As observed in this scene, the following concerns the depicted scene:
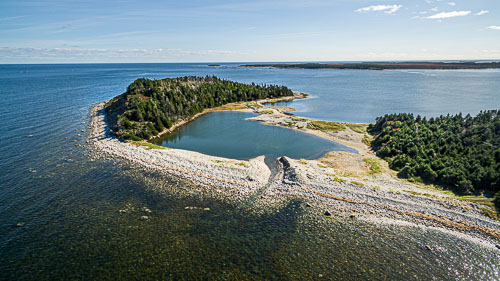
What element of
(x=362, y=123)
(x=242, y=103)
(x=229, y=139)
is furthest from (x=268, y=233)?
(x=242, y=103)

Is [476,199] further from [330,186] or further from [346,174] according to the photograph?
[330,186]

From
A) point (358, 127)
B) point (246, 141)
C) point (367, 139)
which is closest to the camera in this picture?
point (246, 141)

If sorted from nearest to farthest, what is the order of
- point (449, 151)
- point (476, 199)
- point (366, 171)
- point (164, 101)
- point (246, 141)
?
point (476, 199) < point (366, 171) < point (449, 151) < point (246, 141) < point (164, 101)

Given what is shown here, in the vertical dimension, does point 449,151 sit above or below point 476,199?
above

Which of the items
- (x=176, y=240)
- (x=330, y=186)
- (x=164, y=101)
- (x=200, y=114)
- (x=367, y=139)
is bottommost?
(x=176, y=240)

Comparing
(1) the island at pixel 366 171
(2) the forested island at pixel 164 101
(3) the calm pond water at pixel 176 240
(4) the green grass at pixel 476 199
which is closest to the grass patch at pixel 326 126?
(1) the island at pixel 366 171

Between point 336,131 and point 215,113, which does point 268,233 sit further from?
point 215,113

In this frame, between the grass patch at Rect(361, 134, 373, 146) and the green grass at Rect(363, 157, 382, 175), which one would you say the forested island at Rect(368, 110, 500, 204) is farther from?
the green grass at Rect(363, 157, 382, 175)

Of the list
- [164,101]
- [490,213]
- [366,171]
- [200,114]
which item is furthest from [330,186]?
[200,114]
